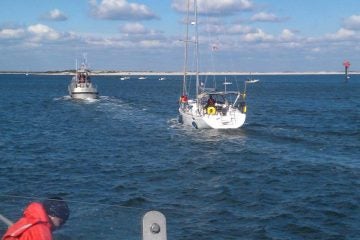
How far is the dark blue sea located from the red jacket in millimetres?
757

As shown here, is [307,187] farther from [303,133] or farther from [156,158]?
[303,133]

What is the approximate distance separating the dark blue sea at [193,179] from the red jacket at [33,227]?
757 mm

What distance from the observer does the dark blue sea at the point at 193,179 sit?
15070 mm

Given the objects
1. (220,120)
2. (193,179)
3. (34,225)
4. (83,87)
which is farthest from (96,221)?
(83,87)

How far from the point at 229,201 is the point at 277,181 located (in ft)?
12.3

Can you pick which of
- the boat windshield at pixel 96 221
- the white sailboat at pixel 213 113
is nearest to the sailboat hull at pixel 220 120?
the white sailboat at pixel 213 113

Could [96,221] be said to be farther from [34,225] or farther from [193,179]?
[193,179]

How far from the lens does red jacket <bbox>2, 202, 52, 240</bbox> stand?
4996 millimetres

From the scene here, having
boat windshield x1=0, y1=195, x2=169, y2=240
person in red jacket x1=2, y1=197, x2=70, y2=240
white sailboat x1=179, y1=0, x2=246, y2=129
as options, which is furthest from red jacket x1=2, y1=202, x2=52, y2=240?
white sailboat x1=179, y1=0, x2=246, y2=129

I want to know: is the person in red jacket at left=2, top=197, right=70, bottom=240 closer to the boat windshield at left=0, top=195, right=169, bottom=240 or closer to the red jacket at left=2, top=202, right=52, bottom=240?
the red jacket at left=2, top=202, right=52, bottom=240

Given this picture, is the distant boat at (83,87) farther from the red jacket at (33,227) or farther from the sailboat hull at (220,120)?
the red jacket at (33,227)

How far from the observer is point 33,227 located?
500 cm

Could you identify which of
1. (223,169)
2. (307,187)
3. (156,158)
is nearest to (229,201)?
(307,187)

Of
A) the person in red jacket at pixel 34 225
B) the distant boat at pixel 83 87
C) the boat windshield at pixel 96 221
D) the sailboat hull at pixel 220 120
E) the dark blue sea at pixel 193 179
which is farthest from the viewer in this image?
the distant boat at pixel 83 87
